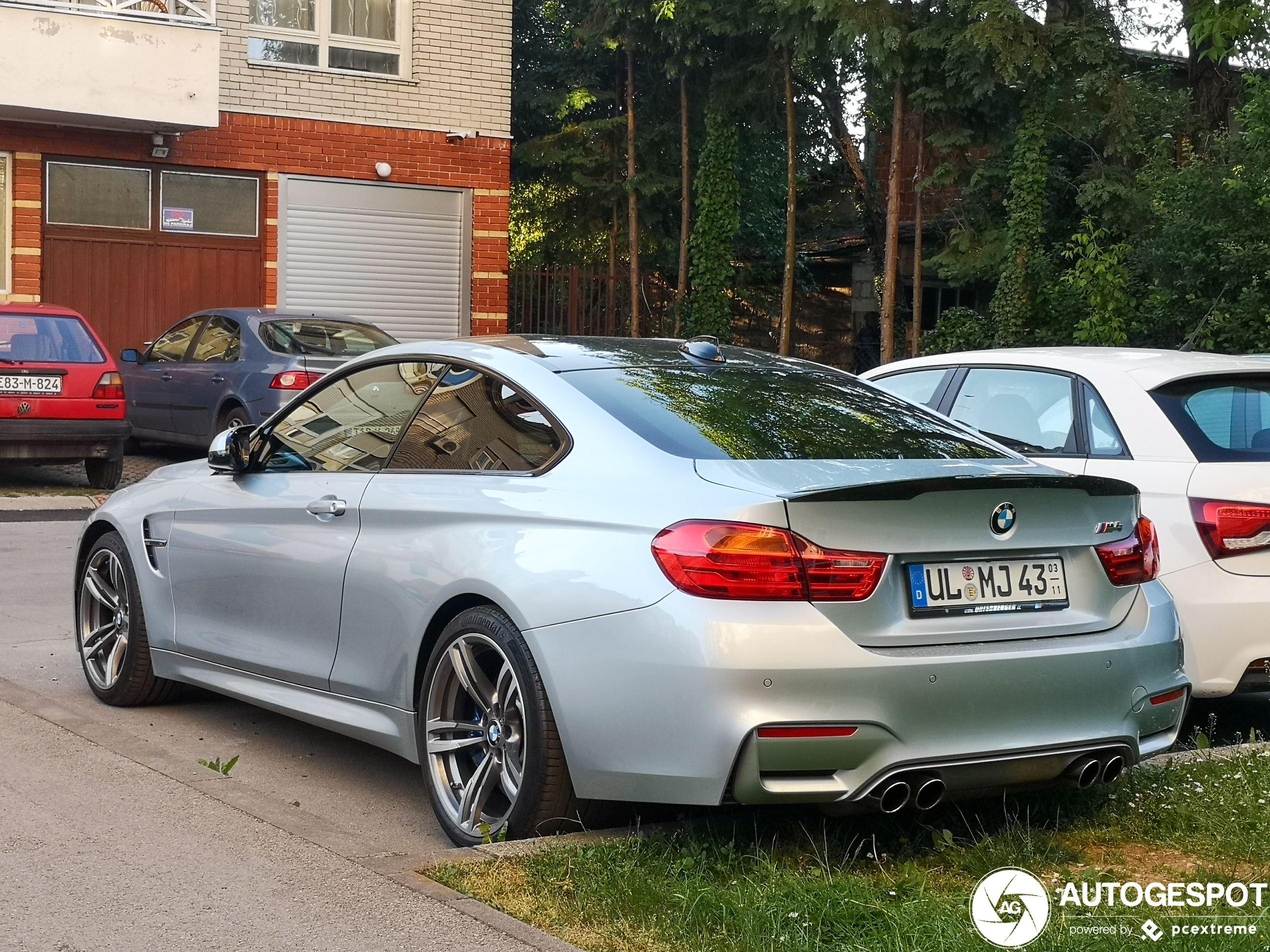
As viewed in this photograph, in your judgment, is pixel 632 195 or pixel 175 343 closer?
pixel 175 343

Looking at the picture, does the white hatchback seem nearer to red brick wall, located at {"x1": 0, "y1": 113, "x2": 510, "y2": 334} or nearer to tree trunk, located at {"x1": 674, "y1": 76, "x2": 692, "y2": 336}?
red brick wall, located at {"x1": 0, "y1": 113, "x2": 510, "y2": 334}

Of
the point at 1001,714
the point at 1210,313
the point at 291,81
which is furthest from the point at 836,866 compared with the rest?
the point at 291,81

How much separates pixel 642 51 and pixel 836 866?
27198 mm

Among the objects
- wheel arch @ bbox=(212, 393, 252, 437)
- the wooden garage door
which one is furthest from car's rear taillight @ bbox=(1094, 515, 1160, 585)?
the wooden garage door

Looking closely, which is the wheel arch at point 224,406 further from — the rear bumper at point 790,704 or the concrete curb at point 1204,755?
the rear bumper at point 790,704

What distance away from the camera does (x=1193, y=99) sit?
25266 mm

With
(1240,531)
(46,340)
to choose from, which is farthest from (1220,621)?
(46,340)

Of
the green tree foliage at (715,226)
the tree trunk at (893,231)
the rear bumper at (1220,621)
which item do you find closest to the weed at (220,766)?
the rear bumper at (1220,621)

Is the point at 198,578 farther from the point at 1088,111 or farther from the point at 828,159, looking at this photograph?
the point at 828,159

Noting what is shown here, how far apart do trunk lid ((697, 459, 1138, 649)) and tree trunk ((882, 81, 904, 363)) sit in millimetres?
20212

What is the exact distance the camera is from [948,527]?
4266 millimetres

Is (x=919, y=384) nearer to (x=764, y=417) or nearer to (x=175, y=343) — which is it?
(x=764, y=417)

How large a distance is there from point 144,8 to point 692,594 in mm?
19331

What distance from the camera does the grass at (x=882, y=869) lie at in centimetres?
382
